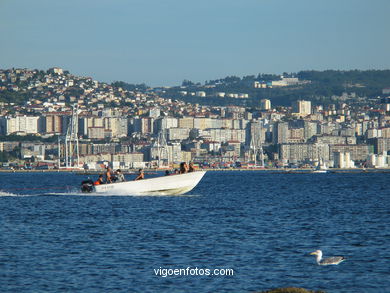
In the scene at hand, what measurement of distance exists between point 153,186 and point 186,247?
59.5 feet

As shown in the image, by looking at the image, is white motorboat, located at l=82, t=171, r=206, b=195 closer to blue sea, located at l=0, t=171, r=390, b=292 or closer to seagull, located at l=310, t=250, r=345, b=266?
blue sea, located at l=0, t=171, r=390, b=292

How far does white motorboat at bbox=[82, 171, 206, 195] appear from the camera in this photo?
4319 centimetres

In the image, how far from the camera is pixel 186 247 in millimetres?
25484

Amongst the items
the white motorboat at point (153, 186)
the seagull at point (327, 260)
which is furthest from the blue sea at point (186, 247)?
the white motorboat at point (153, 186)

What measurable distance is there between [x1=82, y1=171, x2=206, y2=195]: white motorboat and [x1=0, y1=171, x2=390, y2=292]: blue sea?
2.24m

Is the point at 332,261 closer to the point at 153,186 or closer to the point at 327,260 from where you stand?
the point at 327,260

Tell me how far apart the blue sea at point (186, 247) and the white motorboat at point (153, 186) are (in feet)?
7.34

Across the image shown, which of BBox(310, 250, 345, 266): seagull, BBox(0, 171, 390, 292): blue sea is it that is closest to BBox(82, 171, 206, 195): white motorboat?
BBox(0, 171, 390, 292): blue sea

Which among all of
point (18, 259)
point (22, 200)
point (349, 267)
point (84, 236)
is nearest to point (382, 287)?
point (349, 267)

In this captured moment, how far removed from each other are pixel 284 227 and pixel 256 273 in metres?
10.1

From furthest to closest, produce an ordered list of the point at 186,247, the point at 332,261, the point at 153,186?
the point at 153,186, the point at 186,247, the point at 332,261

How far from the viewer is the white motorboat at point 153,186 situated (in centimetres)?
4319

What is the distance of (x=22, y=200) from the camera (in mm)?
47875

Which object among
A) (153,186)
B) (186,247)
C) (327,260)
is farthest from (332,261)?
(153,186)
